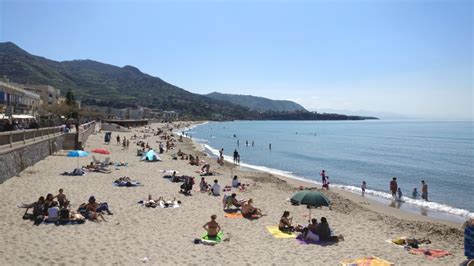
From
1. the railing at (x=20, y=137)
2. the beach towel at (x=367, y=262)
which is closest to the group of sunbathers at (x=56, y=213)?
the railing at (x=20, y=137)

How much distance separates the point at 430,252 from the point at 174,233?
7090mm

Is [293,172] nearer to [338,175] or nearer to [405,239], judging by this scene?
[338,175]

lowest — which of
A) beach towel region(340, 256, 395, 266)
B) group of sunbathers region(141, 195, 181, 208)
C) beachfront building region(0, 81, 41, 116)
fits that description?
group of sunbathers region(141, 195, 181, 208)

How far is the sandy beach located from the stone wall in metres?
0.40

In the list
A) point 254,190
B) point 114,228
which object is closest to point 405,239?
point 114,228

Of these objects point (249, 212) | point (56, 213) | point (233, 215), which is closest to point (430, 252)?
point (249, 212)

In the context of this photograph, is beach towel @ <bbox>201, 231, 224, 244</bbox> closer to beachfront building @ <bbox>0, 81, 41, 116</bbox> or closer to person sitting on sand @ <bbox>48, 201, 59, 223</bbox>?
person sitting on sand @ <bbox>48, 201, 59, 223</bbox>

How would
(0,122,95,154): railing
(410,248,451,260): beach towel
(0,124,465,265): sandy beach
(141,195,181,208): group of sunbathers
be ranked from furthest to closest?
1. (0,122,95,154): railing
2. (141,195,181,208): group of sunbathers
3. (410,248,451,260): beach towel
4. (0,124,465,265): sandy beach

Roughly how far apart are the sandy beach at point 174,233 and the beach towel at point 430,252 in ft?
0.68

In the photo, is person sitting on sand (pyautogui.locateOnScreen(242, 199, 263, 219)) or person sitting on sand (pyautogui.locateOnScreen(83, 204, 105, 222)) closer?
person sitting on sand (pyautogui.locateOnScreen(83, 204, 105, 222))

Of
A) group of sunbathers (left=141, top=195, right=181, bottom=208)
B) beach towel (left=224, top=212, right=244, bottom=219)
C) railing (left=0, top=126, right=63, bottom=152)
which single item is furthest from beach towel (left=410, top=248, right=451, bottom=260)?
railing (left=0, top=126, right=63, bottom=152)

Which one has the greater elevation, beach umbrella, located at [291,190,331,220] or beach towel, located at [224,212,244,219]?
beach umbrella, located at [291,190,331,220]

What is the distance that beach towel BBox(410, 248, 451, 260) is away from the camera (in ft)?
33.6

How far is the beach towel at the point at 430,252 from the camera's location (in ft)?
33.6
